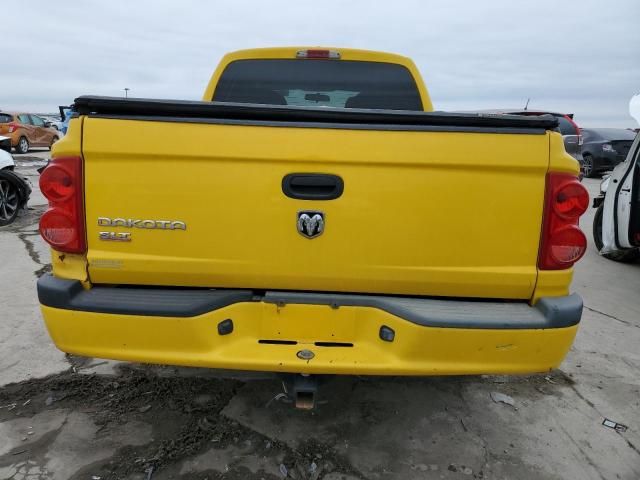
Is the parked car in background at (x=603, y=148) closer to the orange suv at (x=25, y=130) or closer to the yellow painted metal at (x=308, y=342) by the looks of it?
the yellow painted metal at (x=308, y=342)

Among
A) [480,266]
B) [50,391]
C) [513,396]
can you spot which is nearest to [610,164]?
[513,396]

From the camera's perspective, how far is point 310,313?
2125 millimetres

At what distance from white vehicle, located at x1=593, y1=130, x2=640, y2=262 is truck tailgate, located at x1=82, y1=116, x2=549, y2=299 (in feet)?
15.3

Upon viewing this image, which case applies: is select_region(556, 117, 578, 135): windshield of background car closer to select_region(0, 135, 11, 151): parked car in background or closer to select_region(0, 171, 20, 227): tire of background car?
select_region(0, 171, 20, 227): tire of background car

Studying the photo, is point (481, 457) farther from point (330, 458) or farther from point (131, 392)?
point (131, 392)

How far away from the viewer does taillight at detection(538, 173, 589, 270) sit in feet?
6.74

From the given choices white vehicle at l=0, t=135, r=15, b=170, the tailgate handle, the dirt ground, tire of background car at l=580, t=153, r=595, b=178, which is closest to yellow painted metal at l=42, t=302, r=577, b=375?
the tailgate handle

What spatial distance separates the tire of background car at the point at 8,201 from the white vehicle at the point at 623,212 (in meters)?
9.04

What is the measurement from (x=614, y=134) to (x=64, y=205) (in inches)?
665

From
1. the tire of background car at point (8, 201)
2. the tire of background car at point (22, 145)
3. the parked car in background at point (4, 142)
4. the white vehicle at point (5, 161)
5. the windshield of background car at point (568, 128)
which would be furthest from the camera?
the tire of background car at point (22, 145)

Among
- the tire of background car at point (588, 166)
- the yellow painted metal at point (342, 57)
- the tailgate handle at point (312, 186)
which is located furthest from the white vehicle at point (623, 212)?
the tire of background car at point (588, 166)

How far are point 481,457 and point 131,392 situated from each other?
209cm

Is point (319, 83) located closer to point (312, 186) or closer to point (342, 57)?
point (342, 57)

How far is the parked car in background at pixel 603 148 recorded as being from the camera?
14133mm
